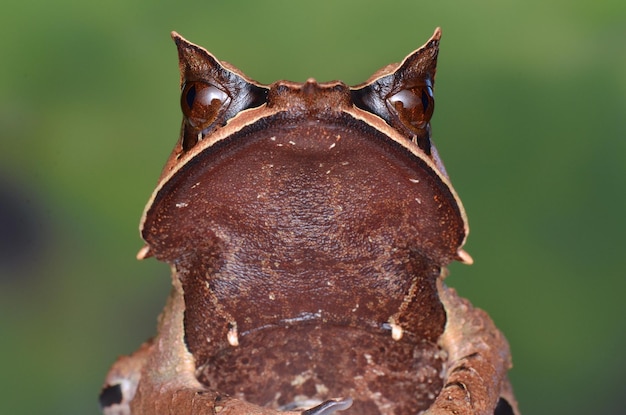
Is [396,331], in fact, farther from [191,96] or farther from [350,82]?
[350,82]

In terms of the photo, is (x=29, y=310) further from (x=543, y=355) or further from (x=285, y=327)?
(x=543, y=355)

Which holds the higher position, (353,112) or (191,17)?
(191,17)

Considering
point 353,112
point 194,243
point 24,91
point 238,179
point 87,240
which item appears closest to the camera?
point 353,112

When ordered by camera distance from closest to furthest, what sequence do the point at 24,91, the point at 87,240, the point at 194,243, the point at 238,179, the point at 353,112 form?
1. the point at 353,112
2. the point at 238,179
3. the point at 194,243
4. the point at 24,91
5. the point at 87,240

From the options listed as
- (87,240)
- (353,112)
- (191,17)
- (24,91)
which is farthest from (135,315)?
(353,112)

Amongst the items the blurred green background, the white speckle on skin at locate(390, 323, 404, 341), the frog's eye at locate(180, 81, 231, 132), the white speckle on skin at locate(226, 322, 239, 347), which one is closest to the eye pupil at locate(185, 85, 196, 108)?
the frog's eye at locate(180, 81, 231, 132)

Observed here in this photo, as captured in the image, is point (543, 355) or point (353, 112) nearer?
point (353, 112)

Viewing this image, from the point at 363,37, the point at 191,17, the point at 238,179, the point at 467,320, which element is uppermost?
the point at 191,17

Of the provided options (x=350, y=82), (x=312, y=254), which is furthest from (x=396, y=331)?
(x=350, y=82)
